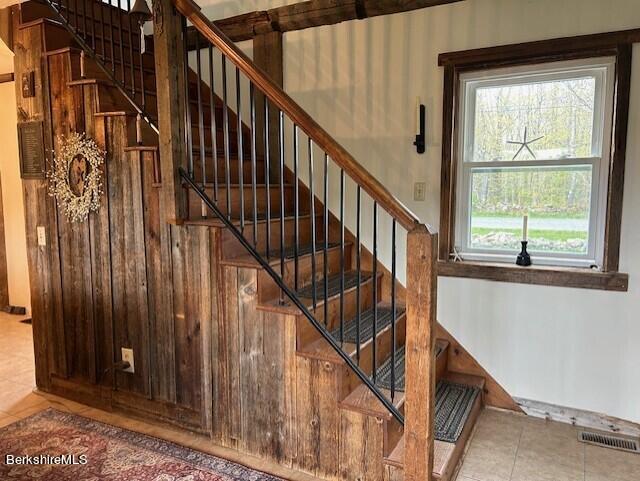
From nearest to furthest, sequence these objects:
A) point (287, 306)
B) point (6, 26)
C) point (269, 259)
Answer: point (287, 306) < point (269, 259) < point (6, 26)

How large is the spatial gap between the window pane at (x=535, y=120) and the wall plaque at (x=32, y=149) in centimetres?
273

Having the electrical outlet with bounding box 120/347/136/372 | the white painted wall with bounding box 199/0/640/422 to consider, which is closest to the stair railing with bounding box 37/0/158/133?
the white painted wall with bounding box 199/0/640/422

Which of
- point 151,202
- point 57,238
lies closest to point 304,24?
point 151,202

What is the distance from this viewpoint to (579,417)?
8.75 ft

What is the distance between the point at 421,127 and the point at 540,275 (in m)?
1.16

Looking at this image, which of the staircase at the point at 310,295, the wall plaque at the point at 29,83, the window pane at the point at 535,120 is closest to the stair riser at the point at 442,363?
the staircase at the point at 310,295

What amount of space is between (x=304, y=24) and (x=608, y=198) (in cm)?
221

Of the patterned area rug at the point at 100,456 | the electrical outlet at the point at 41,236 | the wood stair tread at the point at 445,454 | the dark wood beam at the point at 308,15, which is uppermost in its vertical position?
the dark wood beam at the point at 308,15

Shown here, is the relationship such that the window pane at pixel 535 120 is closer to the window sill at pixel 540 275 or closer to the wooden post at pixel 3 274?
the window sill at pixel 540 275

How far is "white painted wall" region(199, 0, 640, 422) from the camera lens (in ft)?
8.26

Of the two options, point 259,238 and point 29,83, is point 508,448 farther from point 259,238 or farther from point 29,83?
point 29,83

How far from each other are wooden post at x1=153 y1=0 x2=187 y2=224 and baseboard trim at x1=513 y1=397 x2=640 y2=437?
7.78ft

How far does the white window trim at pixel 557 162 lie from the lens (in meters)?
2.51

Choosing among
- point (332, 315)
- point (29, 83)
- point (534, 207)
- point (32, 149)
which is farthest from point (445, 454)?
point (29, 83)
